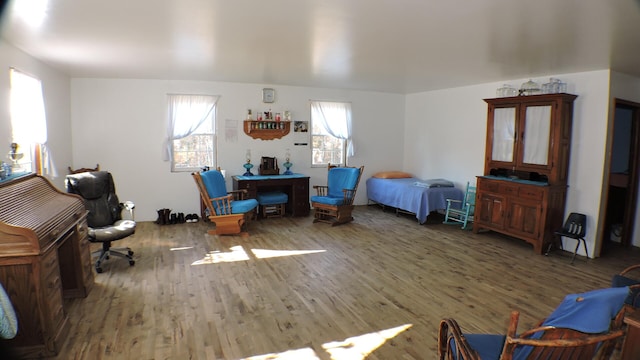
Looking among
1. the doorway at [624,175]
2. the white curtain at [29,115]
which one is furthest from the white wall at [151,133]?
the doorway at [624,175]

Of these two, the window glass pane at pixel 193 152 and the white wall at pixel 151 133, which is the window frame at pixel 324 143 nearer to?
the white wall at pixel 151 133

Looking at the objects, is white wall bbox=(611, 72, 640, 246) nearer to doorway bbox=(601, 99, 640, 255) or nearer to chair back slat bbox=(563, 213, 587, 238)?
doorway bbox=(601, 99, 640, 255)

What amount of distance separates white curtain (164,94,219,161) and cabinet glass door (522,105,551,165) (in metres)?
5.05

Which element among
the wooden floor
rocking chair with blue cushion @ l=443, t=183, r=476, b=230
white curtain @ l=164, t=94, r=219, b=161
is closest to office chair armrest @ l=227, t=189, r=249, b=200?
the wooden floor

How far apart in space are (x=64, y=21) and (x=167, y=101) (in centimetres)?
354

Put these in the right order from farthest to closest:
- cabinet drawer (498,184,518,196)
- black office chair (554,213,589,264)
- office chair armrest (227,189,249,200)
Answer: office chair armrest (227,189,249,200) < cabinet drawer (498,184,518,196) < black office chair (554,213,589,264)

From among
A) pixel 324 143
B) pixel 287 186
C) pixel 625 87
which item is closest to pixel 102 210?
pixel 287 186

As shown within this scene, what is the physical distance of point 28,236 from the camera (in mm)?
2449

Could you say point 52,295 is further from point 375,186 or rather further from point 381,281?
point 375,186

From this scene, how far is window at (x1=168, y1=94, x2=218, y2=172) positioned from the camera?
6578 mm

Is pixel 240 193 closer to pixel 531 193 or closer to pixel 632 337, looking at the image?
pixel 531 193

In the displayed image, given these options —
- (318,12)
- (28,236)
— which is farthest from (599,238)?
(28,236)

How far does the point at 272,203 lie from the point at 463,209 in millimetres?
3380

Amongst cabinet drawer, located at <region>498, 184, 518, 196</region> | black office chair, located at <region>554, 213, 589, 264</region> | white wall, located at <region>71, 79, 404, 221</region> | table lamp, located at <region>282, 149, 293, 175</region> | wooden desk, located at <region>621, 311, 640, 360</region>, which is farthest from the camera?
table lamp, located at <region>282, 149, 293, 175</region>
